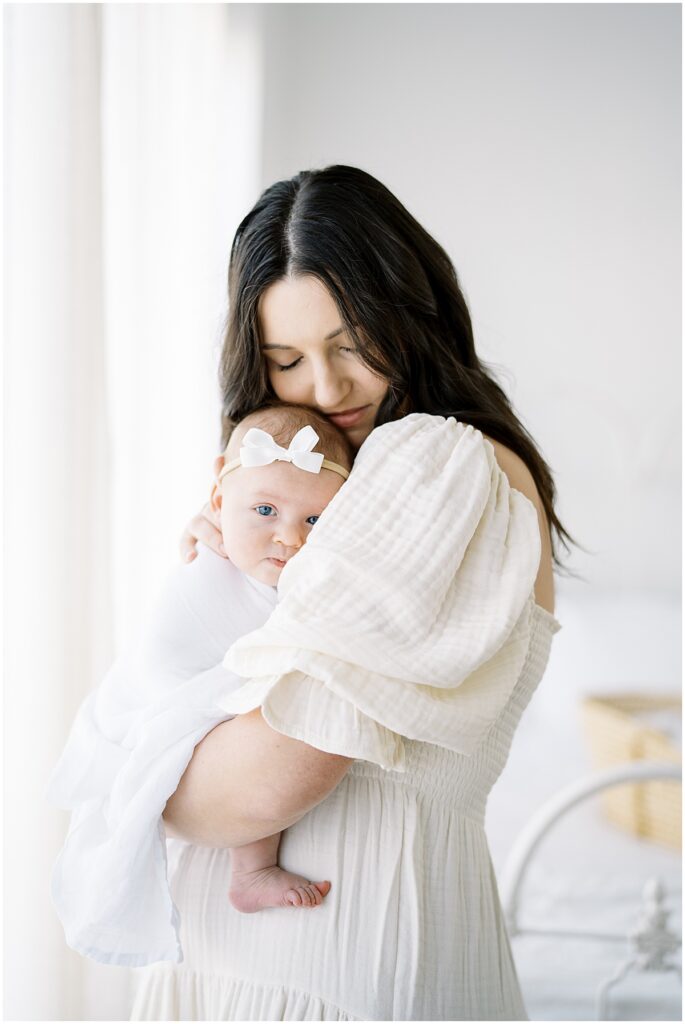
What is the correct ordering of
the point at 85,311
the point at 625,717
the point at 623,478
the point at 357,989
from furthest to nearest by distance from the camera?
the point at 623,478, the point at 625,717, the point at 85,311, the point at 357,989

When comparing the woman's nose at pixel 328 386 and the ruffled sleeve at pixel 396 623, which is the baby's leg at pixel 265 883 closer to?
the ruffled sleeve at pixel 396 623

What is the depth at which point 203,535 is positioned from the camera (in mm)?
1126

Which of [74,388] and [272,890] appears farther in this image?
[74,388]

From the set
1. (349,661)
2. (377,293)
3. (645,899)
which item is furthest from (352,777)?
(645,899)

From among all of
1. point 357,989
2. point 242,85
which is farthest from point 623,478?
point 357,989

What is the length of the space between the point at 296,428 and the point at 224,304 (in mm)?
898

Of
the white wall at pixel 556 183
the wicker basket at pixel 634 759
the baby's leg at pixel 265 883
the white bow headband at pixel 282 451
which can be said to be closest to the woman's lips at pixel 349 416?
the white bow headband at pixel 282 451

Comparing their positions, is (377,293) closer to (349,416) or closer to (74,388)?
(349,416)

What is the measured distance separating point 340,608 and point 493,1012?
60 centimetres

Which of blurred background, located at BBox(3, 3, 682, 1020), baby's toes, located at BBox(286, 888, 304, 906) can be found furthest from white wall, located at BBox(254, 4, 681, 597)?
baby's toes, located at BBox(286, 888, 304, 906)

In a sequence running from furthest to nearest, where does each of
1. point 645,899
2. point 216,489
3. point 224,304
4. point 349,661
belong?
point 224,304 < point 645,899 < point 216,489 < point 349,661

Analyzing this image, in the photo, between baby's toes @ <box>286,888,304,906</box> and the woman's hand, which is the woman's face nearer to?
the woman's hand

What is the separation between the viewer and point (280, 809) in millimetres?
854

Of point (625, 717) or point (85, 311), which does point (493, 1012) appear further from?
point (625, 717)
